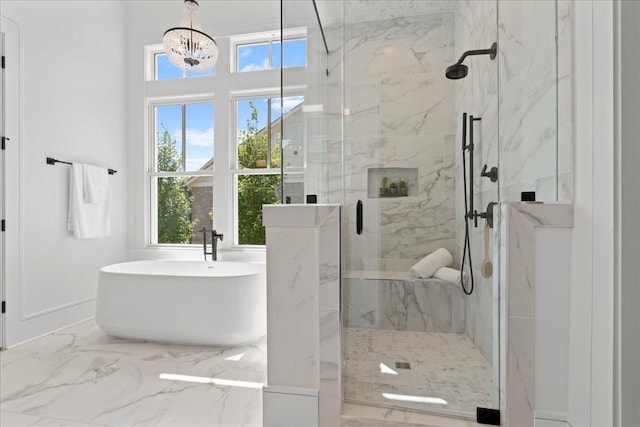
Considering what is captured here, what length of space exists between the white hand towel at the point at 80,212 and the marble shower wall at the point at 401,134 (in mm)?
2759

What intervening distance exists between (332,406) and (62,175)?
316cm

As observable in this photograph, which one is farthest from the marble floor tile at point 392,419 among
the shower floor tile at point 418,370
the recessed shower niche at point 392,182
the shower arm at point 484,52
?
the shower arm at point 484,52

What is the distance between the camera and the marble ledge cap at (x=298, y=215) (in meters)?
1.52

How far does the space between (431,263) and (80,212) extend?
10.3 feet

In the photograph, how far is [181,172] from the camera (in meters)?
4.09

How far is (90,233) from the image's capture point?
3.43 m

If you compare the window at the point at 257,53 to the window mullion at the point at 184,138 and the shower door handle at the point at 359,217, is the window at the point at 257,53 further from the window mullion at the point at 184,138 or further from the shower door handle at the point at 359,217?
the shower door handle at the point at 359,217

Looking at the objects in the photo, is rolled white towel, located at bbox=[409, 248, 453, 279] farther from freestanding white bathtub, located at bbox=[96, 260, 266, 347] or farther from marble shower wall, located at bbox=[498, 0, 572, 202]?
freestanding white bathtub, located at bbox=[96, 260, 266, 347]

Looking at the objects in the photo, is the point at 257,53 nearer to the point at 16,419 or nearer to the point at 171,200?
the point at 171,200

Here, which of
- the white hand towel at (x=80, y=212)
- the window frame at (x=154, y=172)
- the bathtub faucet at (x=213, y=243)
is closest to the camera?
the white hand towel at (x=80, y=212)

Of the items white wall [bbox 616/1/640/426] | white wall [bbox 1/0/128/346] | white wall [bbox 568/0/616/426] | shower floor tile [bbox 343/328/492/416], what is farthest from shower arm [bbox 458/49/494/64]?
white wall [bbox 1/0/128/346]

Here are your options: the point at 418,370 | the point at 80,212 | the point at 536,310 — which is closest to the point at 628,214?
the point at 536,310

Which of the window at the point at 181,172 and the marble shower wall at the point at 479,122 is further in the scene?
the window at the point at 181,172

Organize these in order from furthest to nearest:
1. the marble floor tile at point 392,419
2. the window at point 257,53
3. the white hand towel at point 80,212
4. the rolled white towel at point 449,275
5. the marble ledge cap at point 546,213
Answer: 1. the window at point 257,53
2. the white hand towel at point 80,212
3. the rolled white towel at point 449,275
4. the marble floor tile at point 392,419
5. the marble ledge cap at point 546,213
